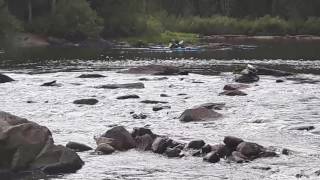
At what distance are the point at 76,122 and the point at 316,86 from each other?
59.1ft

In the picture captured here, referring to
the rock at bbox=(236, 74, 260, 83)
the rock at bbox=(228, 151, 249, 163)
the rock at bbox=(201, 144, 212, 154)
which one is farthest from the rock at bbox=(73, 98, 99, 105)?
the rock at bbox=(228, 151, 249, 163)

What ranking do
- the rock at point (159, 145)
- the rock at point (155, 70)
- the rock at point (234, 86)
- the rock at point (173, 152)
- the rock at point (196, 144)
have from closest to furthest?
the rock at point (173, 152), the rock at point (159, 145), the rock at point (196, 144), the rock at point (234, 86), the rock at point (155, 70)

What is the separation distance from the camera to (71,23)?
9825 cm

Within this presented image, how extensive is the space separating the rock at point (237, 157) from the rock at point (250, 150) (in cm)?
15

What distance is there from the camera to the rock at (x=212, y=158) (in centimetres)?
1928

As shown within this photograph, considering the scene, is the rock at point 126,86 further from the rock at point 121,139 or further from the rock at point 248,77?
the rock at point 121,139

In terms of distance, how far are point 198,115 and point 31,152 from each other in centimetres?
1034

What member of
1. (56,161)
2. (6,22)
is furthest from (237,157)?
(6,22)

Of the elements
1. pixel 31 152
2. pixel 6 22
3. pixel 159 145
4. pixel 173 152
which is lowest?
pixel 173 152

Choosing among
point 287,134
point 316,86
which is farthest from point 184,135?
point 316,86

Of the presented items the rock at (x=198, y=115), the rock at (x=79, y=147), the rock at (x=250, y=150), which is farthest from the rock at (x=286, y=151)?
the rock at (x=198, y=115)

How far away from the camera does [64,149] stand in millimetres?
18688

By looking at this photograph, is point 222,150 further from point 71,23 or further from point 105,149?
point 71,23

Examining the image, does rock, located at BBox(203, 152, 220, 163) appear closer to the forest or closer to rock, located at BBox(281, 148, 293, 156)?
rock, located at BBox(281, 148, 293, 156)
